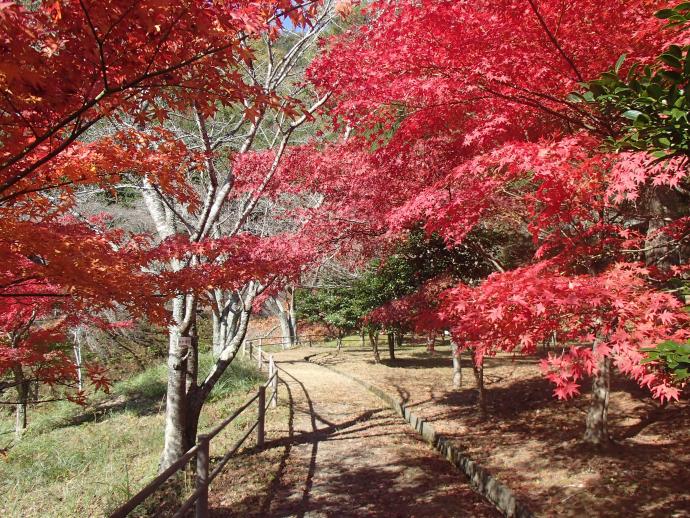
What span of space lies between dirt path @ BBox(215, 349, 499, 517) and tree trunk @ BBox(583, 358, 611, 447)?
1850mm

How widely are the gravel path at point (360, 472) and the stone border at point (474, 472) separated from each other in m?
0.13

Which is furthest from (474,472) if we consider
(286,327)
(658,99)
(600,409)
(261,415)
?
(286,327)

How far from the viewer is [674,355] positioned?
1390 mm

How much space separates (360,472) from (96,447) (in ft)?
19.8

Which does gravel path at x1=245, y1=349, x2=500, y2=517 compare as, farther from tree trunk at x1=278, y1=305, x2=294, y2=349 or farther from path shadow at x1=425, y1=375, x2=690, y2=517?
tree trunk at x1=278, y1=305, x2=294, y2=349

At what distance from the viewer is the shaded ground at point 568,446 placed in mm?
4508

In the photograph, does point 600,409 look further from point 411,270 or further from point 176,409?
point 411,270

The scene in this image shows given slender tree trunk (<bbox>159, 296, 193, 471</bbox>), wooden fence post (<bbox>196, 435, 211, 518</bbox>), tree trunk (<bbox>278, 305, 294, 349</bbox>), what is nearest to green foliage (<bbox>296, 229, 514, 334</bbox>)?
slender tree trunk (<bbox>159, 296, 193, 471</bbox>)

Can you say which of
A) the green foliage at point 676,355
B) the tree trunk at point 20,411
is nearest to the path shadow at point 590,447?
the green foliage at point 676,355

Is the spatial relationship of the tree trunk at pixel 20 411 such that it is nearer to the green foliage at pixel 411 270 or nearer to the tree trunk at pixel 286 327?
the green foliage at pixel 411 270

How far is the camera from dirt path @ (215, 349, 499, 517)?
16.4 feet

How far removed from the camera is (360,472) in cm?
611

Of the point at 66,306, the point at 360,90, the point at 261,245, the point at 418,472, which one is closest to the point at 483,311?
the point at 418,472

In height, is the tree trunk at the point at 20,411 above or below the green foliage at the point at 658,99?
below
